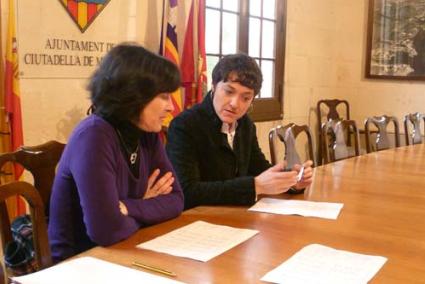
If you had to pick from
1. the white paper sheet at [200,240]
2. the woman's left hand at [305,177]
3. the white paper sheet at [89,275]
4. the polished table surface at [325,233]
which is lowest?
the polished table surface at [325,233]

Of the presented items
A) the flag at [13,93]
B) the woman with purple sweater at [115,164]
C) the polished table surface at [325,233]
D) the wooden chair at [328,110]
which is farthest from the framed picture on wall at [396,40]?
the woman with purple sweater at [115,164]

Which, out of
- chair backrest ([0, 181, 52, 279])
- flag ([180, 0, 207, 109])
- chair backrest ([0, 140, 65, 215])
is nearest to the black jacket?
chair backrest ([0, 140, 65, 215])

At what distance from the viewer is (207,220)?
1.50 meters

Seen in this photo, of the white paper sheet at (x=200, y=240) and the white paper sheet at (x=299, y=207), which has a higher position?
the white paper sheet at (x=200, y=240)

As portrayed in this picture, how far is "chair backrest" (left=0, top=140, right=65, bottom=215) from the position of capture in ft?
5.04

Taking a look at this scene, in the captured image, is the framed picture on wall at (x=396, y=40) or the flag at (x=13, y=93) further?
the framed picture on wall at (x=396, y=40)

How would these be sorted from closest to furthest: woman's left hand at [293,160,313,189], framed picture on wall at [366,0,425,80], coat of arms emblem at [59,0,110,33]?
woman's left hand at [293,160,313,189]
coat of arms emblem at [59,0,110,33]
framed picture on wall at [366,0,425,80]

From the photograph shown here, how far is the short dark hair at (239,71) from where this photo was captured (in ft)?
6.07

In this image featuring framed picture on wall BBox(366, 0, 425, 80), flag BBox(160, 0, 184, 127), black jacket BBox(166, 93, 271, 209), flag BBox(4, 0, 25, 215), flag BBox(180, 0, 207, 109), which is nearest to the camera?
black jacket BBox(166, 93, 271, 209)

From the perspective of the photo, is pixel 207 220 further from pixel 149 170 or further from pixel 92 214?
pixel 92 214

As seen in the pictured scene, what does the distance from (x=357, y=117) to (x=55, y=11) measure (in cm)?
388

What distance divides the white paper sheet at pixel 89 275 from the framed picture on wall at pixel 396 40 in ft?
15.4

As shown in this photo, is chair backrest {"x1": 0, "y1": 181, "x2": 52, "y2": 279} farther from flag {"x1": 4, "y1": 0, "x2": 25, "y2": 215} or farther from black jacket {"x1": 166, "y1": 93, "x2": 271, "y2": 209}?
flag {"x1": 4, "y1": 0, "x2": 25, "y2": 215}

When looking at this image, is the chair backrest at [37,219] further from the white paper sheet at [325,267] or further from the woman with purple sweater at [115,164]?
the white paper sheet at [325,267]
